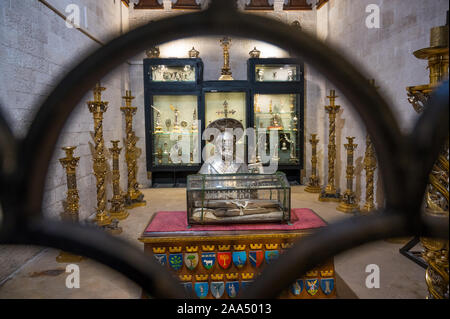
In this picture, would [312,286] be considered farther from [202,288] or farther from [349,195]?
[349,195]

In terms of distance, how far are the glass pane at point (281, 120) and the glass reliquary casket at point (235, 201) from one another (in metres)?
4.10

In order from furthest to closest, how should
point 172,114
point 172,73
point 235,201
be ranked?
point 172,114 → point 172,73 → point 235,201

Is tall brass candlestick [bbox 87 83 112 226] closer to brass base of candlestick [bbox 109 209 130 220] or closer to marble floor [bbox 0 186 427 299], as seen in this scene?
brass base of candlestick [bbox 109 209 130 220]

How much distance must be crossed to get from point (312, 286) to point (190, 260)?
105 cm

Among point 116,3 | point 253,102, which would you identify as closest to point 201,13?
point 253,102

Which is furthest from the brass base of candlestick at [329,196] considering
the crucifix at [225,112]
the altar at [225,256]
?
the altar at [225,256]

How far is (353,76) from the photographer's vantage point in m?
0.32

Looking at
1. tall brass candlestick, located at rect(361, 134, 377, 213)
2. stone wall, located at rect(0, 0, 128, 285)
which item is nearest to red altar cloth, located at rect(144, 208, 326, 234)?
stone wall, located at rect(0, 0, 128, 285)

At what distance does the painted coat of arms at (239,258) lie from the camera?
9.07 ft

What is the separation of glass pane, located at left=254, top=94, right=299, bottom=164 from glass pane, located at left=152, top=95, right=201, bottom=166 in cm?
146

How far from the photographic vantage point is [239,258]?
2770mm

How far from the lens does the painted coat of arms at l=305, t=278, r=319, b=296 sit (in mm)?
2738

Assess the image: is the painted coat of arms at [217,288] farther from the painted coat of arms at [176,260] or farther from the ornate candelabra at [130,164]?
the ornate candelabra at [130,164]

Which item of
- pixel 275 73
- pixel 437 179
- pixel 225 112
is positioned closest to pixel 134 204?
pixel 225 112
